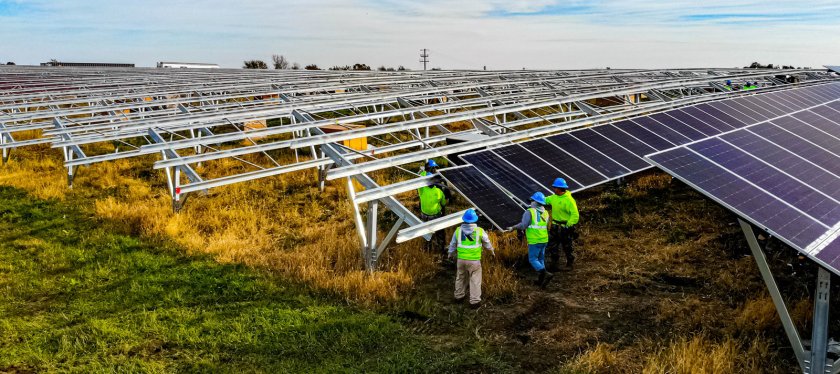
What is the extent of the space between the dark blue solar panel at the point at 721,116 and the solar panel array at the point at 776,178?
180 inches

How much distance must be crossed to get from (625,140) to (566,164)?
2627mm

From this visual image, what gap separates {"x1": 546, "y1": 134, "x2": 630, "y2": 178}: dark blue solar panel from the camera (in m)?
10.7

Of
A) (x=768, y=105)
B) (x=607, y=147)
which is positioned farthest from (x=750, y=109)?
(x=607, y=147)

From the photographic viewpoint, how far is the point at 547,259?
9.84 meters

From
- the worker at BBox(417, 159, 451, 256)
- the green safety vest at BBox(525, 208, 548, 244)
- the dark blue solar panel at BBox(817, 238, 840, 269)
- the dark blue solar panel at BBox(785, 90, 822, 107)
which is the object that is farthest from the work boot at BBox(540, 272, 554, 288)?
the dark blue solar panel at BBox(785, 90, 822, 107)

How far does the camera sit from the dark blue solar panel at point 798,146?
7.70m

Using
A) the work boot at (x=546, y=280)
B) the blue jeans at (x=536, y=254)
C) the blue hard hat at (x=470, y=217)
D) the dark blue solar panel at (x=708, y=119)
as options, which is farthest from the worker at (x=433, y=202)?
the dark blue solar panel at (x=708, y=119)

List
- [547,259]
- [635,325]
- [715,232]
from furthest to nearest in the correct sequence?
1. [715,232]
2. [547,259]
3. [635,325]

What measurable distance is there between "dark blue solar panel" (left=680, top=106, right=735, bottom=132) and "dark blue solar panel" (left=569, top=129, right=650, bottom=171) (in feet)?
10.4

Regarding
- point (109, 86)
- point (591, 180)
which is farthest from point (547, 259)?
point (109, 86)

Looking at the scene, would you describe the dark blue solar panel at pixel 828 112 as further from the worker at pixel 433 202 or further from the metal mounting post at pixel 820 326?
the worker at pixel 433 202

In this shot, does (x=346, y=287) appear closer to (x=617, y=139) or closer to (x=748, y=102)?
(x=617, y=139)

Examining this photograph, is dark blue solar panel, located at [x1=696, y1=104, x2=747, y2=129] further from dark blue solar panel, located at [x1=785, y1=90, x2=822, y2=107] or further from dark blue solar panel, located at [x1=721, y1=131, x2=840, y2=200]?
dark blue solar panel, located at [x1=721, y1=131, x2=840, y2=200]

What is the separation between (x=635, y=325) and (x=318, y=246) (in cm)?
576
